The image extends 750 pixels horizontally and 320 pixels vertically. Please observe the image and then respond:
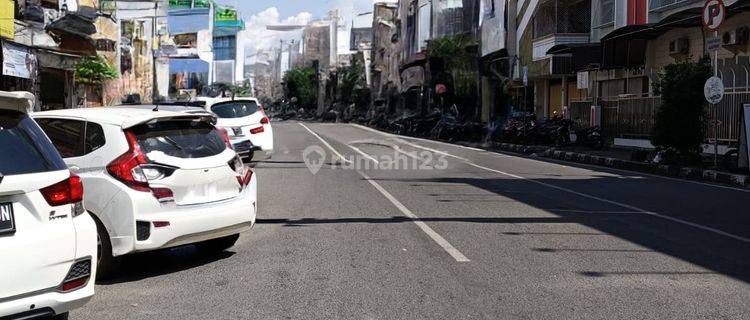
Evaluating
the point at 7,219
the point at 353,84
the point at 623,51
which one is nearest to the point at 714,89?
the point at 623,51

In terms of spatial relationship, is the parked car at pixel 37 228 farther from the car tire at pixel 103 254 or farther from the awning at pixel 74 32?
the awning at pixel 74 32

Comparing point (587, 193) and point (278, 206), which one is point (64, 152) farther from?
point (587, 193)

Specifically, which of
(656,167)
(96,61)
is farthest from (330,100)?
(656,167)

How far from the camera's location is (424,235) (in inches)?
343

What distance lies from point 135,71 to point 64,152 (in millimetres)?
41099

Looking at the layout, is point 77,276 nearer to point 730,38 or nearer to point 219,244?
point 219,244

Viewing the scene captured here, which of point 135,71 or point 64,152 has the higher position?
point 135,71

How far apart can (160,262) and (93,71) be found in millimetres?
26811

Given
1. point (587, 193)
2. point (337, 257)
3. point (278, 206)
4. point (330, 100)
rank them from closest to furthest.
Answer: point (337, 257) < point (278, 206) < point (587, 193) < point (330, 100)

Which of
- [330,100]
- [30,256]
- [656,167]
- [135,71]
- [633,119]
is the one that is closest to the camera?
[30,256]

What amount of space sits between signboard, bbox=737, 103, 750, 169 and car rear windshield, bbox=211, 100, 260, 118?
11353mm

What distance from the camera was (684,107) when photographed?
18500mm

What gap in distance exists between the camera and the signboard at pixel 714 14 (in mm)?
16430

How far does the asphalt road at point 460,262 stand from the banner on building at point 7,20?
10177 millimetres
